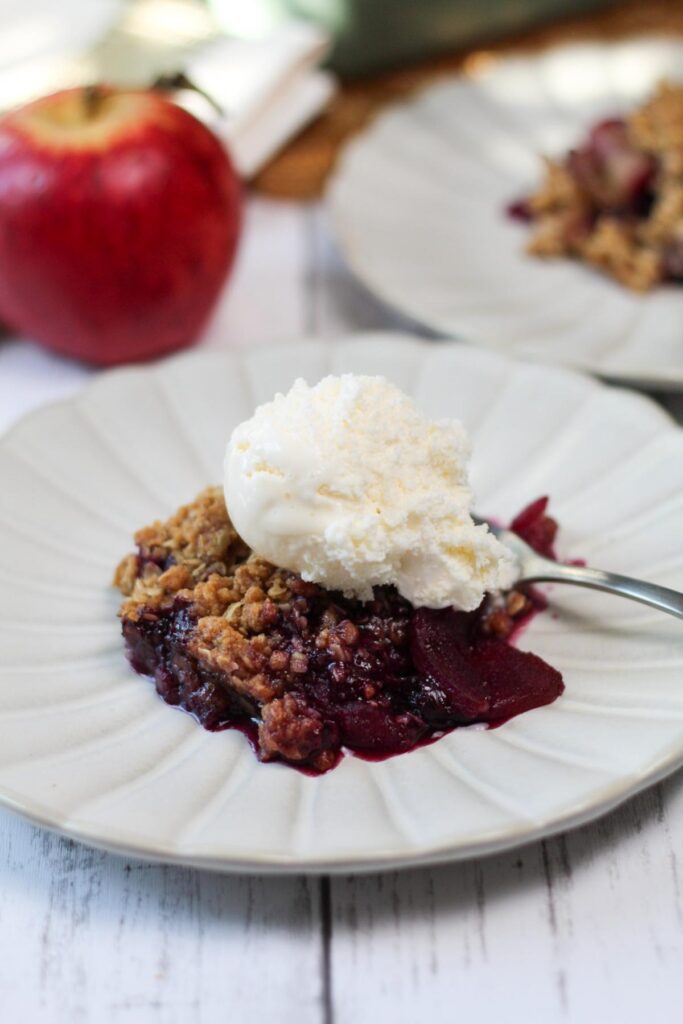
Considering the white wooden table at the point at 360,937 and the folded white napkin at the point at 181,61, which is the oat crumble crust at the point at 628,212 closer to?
the folded white napkin at the point at 181,61

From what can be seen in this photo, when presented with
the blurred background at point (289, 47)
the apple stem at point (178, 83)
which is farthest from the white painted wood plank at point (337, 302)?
the apple stem at point (178, 83)

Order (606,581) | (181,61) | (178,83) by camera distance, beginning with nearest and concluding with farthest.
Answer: (606,581) < (178,83) < (181,61)

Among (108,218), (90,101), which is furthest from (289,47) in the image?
(108,218)

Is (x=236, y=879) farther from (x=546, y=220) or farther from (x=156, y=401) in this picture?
(x=546, y=220)

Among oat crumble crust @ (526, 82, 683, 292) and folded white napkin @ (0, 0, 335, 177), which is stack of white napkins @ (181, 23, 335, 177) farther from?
oat crumble crust @ (526, 82, 683, 292)

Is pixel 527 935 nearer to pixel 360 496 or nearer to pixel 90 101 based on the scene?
pixel 360 496

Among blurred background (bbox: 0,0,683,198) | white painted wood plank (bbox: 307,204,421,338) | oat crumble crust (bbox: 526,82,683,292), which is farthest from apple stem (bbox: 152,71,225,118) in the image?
oat crumble crust (bbox: 526,82,683,292)

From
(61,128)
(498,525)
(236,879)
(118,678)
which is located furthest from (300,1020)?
(61,128)
